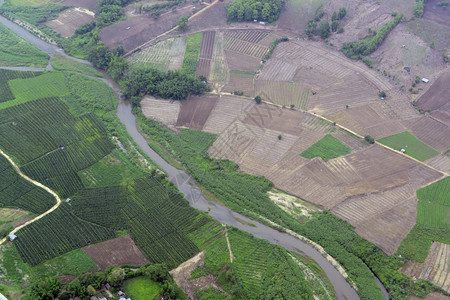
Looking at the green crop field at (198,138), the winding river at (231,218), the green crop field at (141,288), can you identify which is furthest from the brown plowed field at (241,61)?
the green crop field at (141,288)

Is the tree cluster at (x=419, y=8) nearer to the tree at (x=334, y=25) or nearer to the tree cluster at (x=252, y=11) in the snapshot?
the tree at (x=334, y=25)

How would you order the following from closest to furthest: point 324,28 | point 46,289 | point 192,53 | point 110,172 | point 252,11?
1. point 46,289
2. point 110,172
3. point 192,53
4. point 324,28
5. point 252,11

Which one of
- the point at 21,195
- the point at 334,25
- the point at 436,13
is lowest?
the point at 21,195

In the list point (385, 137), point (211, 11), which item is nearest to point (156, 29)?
point (211, 11)

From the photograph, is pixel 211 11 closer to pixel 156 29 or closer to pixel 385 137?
pixel 156 29

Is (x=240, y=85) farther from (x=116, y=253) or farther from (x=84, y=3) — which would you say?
(x=84, y=3)

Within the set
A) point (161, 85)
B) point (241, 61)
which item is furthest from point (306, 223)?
point (241, 61)
